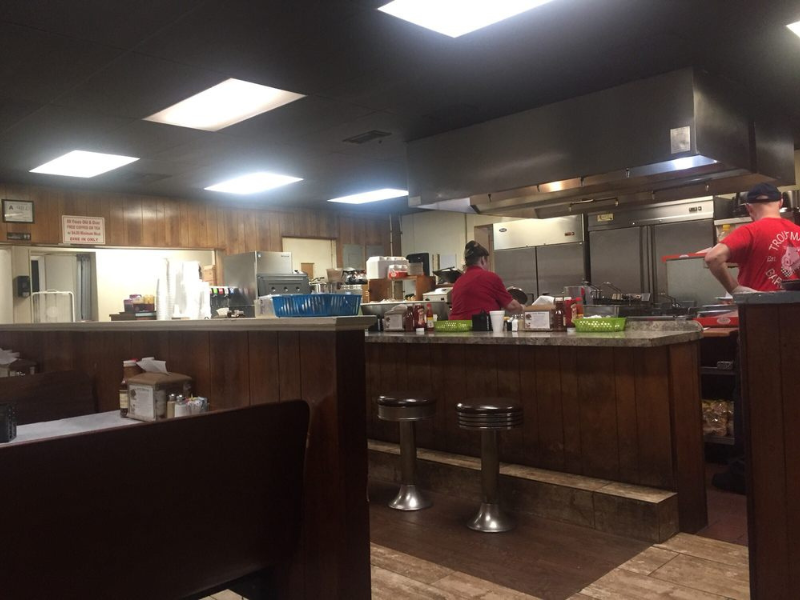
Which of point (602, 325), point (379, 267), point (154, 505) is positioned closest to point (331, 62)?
point (602, 325)

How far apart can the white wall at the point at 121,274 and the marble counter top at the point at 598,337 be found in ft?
15.9

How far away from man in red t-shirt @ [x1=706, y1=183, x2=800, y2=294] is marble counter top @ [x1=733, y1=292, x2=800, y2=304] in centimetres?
188

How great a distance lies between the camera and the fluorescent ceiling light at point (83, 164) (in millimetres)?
5969

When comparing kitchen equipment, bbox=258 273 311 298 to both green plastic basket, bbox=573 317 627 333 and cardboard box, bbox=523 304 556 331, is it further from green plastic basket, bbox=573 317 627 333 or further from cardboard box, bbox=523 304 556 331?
green plastic basket, bbox=573 317 627 333

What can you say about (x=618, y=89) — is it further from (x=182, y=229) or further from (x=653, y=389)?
(x=182, y=229)

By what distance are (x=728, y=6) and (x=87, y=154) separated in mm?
5315

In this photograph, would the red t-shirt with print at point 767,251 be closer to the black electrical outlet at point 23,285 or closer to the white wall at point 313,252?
the white wall at point 313,252

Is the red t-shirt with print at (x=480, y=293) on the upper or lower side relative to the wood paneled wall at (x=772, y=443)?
upper

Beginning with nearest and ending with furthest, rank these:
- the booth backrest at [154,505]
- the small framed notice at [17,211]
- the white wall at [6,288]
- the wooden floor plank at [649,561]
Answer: the booth backrest at [154,505] < the wooden floor plank at [649,561] < the small framed notice at [17,211] < the white wall at [6,288]

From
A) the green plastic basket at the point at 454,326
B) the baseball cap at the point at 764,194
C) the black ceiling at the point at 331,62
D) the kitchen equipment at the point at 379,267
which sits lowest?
the green plastic basket at the point at 454,326

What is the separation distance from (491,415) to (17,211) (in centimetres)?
615

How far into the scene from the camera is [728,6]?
332cm

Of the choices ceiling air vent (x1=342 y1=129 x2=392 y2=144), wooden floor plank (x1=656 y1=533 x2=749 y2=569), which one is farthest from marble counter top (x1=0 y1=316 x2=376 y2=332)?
ceiling air vent (x1=342 y1=129 x2=392 y2=144)

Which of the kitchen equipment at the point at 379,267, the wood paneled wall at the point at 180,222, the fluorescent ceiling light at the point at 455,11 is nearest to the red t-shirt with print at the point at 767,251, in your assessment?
the fluorescent ceiling light at the point at 455,11
